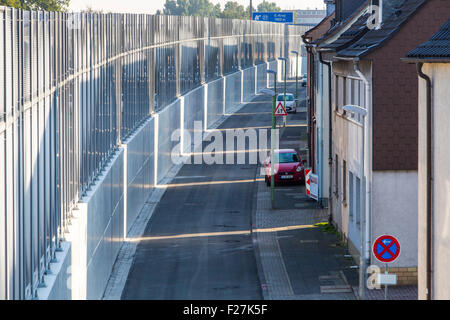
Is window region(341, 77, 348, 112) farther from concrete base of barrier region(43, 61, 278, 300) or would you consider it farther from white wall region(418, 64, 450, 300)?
white wall region(418, 64, 450, 300)

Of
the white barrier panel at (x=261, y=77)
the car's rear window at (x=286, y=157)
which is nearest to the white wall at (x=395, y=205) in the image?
the car's rear window at (x=286, y=157)

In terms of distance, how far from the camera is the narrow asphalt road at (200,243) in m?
20.0

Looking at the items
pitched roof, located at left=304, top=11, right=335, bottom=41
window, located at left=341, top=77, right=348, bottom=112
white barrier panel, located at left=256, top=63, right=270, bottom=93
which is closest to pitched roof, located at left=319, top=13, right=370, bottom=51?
window, located at left=341, top=77, right=348, bottom=112

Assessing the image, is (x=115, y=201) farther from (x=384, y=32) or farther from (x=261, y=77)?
(x=261, y=77)

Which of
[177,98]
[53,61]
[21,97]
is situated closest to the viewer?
[21,97]

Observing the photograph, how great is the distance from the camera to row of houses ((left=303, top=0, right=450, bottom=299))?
1387 cm

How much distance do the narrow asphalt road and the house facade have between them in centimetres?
559

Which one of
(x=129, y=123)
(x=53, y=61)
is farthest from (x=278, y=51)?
(x=53, y=61)

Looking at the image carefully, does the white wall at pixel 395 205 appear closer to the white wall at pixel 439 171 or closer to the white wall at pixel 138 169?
the white wall at pixel 439 171

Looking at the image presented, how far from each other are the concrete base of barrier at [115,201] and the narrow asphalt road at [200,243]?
777mm

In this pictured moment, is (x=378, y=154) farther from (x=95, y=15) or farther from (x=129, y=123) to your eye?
(x=129, y=123)
